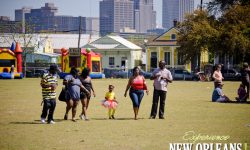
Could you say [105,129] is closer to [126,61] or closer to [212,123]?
[212,123]

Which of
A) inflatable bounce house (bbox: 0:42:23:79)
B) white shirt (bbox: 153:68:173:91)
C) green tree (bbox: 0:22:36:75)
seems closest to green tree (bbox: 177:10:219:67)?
inflatable bounce house (bbox: 0:42:23:79)

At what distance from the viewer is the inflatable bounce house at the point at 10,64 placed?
62.9 m

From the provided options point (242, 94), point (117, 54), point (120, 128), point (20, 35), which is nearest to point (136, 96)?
point (120, 128)

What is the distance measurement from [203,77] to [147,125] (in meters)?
45.6

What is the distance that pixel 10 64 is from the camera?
6353cm

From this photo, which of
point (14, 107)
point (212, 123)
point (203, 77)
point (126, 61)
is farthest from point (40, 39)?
point (212, 123)

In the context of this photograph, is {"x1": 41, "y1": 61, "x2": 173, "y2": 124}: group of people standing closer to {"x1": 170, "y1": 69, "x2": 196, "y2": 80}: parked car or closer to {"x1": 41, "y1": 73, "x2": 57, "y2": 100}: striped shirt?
{"x1": 41, "y1": 73, "x2": 57, "y2": 100}: striped shirt

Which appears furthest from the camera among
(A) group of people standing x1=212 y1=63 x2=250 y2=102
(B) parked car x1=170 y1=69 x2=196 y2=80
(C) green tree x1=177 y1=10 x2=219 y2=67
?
(B) parked car x1=170 y1=69 x2=196 y2=80

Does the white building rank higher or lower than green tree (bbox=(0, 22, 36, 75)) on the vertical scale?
lower

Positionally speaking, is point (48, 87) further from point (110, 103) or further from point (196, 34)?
Result: point (196, 34)

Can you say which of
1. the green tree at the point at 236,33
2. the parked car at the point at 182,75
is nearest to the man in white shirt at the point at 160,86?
the green tree at the point at 236,33

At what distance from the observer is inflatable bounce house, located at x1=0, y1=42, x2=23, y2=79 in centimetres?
6288

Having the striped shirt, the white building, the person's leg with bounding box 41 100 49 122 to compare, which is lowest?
the person's leg with bounding box 41 100 49 122

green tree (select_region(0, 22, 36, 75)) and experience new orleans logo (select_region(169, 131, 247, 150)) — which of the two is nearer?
experience new orleans logo (select_region(169, 131, 247, 150))
